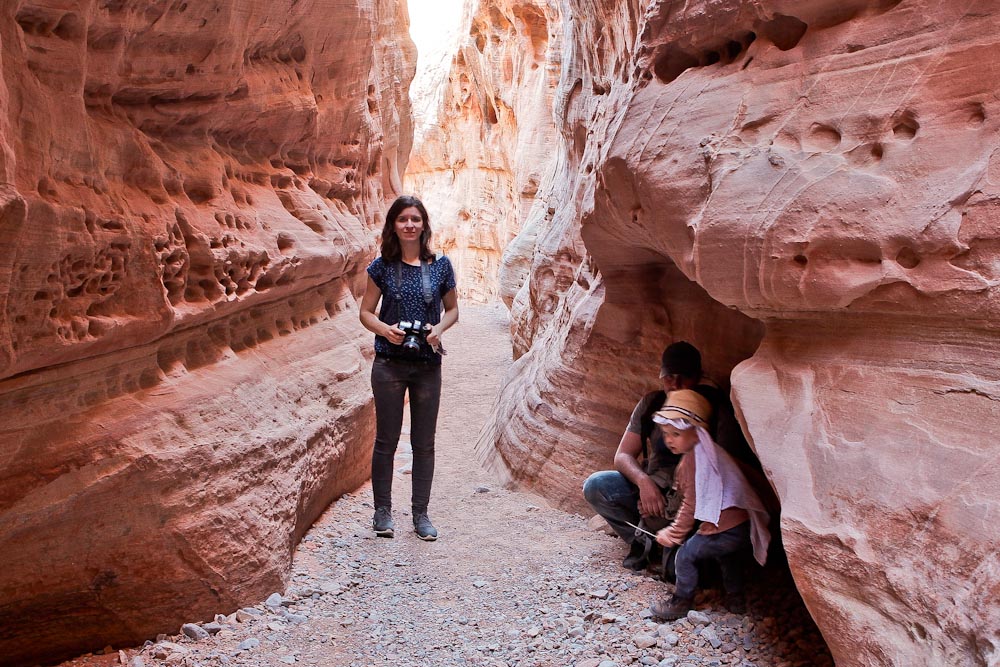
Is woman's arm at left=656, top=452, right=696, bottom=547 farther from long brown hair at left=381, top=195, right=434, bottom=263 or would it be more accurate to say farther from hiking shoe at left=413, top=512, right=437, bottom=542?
long brown hair at left=381, top=195, right=434, bottom=263

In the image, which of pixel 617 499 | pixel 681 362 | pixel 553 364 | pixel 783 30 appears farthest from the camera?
pixel 553 364

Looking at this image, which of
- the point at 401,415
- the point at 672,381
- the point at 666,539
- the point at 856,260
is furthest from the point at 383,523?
the point at 856,260

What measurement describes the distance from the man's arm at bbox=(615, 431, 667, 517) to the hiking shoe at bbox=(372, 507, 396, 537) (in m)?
1.56

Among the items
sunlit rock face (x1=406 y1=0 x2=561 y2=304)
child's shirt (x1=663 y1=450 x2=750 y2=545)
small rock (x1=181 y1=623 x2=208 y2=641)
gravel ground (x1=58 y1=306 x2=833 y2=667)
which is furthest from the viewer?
sunlit rock face (x1=406 y1=0 x2=561 y2=304)

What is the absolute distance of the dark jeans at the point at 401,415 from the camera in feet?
14.6

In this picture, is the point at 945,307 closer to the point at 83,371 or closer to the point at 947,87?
the point at 947,87

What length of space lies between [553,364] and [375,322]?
2.07 meters

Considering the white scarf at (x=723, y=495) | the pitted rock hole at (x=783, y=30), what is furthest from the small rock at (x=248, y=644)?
the pitted rock hole at (x=783, y=30)

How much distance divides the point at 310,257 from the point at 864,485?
3812 mm

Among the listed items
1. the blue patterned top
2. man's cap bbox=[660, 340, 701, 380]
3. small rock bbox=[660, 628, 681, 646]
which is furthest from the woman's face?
small rock bbox=[660, 628, 681, 646]

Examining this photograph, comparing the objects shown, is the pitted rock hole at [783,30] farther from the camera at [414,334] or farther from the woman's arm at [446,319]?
the camera at [414,334]

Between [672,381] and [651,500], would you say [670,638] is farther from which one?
[672,381]

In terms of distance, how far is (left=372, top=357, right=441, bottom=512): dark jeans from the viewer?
445 centimetres

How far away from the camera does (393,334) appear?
14.1ft
